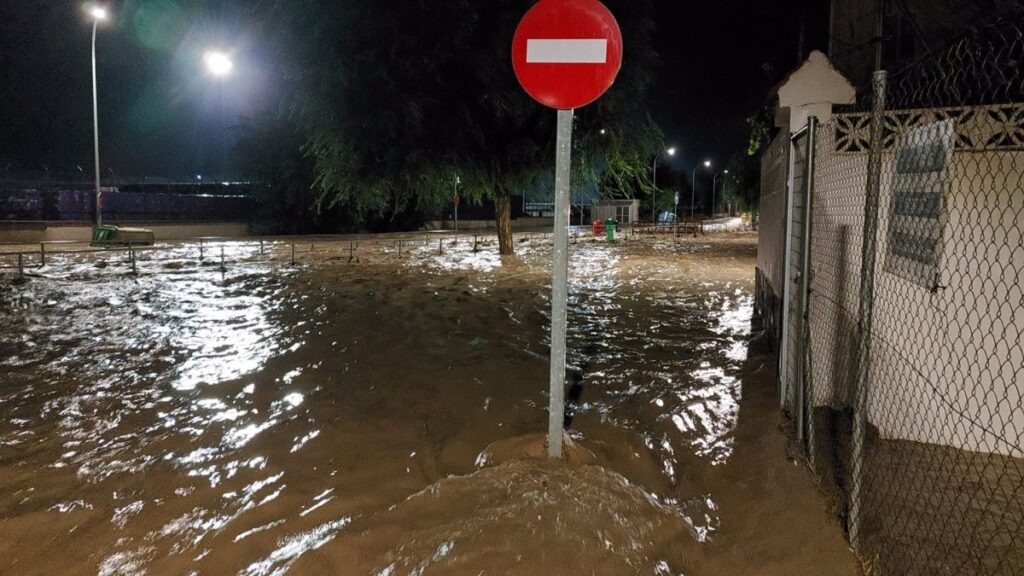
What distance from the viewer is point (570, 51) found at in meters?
3.60

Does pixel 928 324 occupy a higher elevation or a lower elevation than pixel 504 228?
lower

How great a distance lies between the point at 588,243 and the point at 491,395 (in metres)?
24.6

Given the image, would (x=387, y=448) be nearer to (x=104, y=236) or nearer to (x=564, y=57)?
(x=564, y=57)

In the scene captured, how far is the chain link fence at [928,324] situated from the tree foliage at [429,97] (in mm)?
12939

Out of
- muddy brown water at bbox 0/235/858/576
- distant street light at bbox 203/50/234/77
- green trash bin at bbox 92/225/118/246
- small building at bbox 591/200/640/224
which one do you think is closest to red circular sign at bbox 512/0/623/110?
muddy brown water at bbox 0/235/858/576

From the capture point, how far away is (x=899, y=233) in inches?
186

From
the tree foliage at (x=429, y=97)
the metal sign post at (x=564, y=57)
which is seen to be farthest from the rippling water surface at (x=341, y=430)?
the tree foliage at (x=429, y=97)

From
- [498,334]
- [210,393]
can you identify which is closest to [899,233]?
[498,334]

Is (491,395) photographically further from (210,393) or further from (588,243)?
(588,243)

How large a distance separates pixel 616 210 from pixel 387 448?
171 feet

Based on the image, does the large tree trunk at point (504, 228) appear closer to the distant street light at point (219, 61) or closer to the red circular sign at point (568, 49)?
the distant street light at point (219, 61)

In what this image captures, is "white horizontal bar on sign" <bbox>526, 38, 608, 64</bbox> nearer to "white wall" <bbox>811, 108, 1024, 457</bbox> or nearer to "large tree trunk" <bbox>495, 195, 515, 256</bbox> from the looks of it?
"white wall" <bbox>811, 108, 1024, 457</bbox>

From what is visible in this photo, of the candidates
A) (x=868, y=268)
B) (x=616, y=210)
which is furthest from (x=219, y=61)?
(x=616, y=210)

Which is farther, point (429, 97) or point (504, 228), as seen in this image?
point (504, 228)
